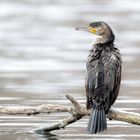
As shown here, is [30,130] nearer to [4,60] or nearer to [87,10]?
[4,60]

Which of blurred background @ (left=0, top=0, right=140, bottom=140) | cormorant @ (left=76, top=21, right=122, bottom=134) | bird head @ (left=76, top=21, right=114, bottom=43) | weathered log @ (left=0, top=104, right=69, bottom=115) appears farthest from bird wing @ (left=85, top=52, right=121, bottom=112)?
blurred background @ (left=0, top=0, right=140, bottom=140)

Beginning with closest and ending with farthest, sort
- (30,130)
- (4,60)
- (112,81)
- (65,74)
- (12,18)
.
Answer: (112,81) → (30,130) → (65,74) → (4,60) → (12,18)

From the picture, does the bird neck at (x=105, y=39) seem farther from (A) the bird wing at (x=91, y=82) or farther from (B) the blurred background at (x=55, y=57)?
(B) the blurred background at (x=55, y=57)

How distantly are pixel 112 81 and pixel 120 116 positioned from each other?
0.40 m

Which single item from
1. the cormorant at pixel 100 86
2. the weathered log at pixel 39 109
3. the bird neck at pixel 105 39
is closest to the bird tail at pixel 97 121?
the cormorant at pixel 100 86

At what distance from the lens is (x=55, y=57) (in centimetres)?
1582

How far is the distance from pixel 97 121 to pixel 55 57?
21.1 feet

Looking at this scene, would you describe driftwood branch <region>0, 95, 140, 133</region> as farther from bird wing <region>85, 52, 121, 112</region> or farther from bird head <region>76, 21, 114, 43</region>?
bird head <region>76, 21, 114, 43</region>

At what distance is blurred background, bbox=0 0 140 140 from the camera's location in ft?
36.6

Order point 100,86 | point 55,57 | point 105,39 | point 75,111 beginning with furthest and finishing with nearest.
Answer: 1. point 55,57
2. point 105,39
3. point 75,111
4. point 100,86

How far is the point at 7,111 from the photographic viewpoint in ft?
32.0

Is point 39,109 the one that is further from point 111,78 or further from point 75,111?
point 111,78

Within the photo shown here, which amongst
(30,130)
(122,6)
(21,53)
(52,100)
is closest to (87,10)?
(122,6)

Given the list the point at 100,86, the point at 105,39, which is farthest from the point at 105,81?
the point at 105,39
